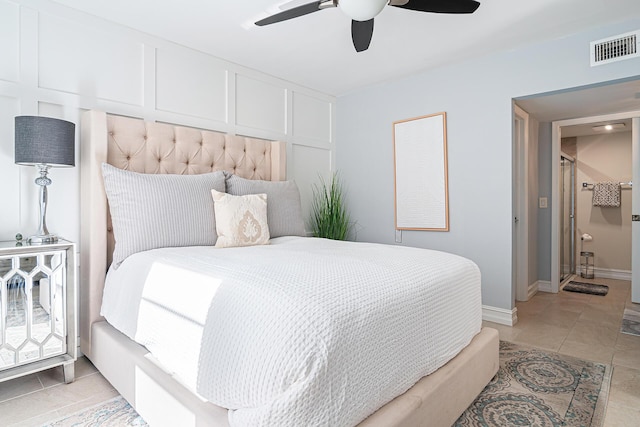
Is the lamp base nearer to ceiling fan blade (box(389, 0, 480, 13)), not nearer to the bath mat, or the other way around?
ceiling fan blade (box(389, 0, 480, 13))

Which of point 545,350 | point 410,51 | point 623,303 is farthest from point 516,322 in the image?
point 410,51

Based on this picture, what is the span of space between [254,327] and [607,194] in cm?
600

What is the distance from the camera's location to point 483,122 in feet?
10.5

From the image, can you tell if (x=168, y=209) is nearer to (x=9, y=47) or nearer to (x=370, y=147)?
(x=9, y=47)

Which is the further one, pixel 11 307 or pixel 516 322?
pixel 516 322

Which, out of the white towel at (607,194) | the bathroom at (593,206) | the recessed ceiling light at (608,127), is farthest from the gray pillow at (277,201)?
the white towel at (607,194)

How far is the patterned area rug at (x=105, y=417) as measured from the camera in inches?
65.0

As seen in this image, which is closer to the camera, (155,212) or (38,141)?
(38,141)

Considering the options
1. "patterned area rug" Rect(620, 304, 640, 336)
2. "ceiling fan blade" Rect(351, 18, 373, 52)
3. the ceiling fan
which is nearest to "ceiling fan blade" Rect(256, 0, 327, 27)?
the ceiling fan

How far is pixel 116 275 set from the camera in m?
2.03

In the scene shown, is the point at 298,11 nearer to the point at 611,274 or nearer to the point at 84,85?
the point at 84,85

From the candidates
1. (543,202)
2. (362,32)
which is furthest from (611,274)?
(362,32)

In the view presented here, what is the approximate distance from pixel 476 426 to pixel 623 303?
3362mm

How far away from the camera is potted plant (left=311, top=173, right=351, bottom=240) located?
3.89 meters
